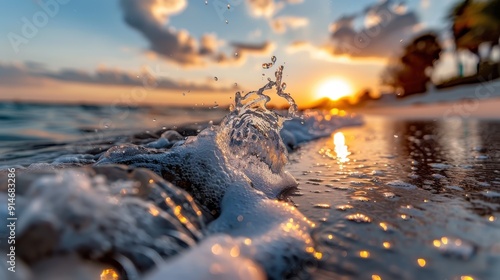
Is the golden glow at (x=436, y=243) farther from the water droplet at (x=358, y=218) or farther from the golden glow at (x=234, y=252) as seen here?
the golden glow at (x=234, y=252)

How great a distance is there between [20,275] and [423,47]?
119 ft

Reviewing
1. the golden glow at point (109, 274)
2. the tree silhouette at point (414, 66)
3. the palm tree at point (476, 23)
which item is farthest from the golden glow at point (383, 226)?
the tree silhouette at point (414, 66)

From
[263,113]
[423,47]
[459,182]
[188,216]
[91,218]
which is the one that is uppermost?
[423,47]

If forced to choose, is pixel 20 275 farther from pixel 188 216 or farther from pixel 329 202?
pixel 329 202

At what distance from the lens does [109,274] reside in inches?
38.8

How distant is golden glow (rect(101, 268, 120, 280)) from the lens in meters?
0.96

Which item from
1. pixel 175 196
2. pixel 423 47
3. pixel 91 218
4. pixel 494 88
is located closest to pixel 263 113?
pixel 175 196

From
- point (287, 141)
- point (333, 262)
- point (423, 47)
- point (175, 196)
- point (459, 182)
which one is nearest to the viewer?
point (333, 262)

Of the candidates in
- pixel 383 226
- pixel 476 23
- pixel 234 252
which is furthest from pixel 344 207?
pixel 476 23

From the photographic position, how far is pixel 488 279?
0.93m

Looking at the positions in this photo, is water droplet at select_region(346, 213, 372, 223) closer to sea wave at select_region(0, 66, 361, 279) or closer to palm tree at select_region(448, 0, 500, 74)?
sea wave at select_region(0, 66, 361, 279)

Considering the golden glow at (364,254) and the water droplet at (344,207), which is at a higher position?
the water droplet at (344,207)

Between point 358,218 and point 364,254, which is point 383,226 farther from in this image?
point 364,254

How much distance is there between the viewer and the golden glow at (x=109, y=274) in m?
0.96
